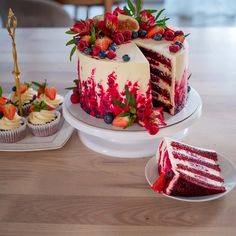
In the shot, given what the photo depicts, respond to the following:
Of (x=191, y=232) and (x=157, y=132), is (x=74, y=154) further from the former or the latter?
(x=191, y=232)

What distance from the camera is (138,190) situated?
1138mm

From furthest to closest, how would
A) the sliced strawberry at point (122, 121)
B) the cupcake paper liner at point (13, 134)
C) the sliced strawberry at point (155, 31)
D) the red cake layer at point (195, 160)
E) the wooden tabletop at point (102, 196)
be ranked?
the sliced strawberry at point (155, 31)
the cupcake paper liner at point (13, 134)
the sliced strawberry at point (122, 121)
the red cake layer at point (195, 160)
the wooden tabletop at point (102, 196)

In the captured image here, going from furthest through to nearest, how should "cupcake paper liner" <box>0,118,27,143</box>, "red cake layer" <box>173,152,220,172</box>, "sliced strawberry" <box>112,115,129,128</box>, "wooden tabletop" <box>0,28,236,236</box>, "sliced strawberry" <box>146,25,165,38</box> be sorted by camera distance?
"sliced strawberry" <box>146,25,165,38</box> → "cupcake paper liner" <box>0,118,27,143</box> → "sliced strawberry" <box>112,115,129,128</box> → "red cake layer" <box>173,152,220,172</box> → "wooden tabletop" <box>0,28,236,236</box>

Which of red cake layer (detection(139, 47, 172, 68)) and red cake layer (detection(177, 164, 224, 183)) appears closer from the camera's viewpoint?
red cake layer (detection(177, 164, 224, 183))

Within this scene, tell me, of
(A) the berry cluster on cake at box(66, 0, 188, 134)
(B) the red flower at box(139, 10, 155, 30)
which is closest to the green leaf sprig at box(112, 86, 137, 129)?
(A) the berry cluster on cake at box(66, 0, 188, 134)

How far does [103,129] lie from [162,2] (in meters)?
4.60

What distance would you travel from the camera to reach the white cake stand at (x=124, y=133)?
1.22 m

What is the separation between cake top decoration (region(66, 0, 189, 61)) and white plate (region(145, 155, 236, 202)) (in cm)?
36

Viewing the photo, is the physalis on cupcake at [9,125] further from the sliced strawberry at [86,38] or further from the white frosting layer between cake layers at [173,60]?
the white frosting layer between cake layers at [173,60]

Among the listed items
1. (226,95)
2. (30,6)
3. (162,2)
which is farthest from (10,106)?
(162,2)

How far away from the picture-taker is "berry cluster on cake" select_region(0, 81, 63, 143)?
1.35 metres

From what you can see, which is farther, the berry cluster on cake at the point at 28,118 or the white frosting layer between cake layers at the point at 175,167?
the berry cluster on cake at the point at 28,118

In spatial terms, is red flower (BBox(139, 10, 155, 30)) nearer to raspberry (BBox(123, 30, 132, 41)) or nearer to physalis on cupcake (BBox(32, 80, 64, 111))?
raspberry (BBox(123, 30, 132, 41))

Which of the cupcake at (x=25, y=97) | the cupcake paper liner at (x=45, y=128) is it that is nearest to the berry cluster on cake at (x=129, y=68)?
the cupcake paper liner at (x=45, y=128)
